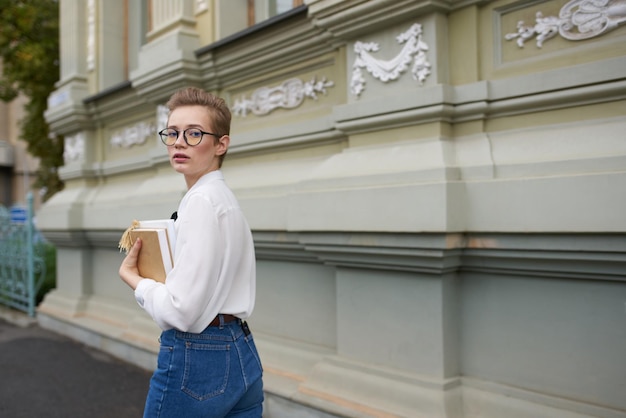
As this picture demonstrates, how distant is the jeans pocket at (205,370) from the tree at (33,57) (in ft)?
30.9

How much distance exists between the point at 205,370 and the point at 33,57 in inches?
376

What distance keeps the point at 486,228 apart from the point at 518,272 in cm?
27

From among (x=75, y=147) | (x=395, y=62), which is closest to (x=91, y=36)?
(x=75, y=147)

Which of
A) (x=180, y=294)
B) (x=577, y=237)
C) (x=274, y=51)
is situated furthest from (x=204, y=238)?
(x=274, y=51)

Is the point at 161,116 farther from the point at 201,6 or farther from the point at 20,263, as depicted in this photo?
the point at 20,263

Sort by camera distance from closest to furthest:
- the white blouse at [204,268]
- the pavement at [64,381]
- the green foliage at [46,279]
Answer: the white blouse at [204,268] < the pavement at [64,381] < the green foliage at [46,279]

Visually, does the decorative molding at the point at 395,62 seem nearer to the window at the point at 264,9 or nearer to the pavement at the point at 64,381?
the window at the point at 264,9

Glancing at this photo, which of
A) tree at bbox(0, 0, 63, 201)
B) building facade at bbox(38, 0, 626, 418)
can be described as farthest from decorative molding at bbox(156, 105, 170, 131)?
tree at bbox(0, 0, 63, 201)

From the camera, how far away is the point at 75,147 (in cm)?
733

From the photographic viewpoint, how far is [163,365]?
1.92 meters

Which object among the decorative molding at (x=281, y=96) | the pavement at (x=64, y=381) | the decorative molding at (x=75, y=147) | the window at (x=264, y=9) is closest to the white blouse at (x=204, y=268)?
the decorative molding at (x=281, y=96)

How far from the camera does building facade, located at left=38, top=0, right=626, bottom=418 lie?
103 inches

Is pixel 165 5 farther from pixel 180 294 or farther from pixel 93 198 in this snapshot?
pixel 180 294

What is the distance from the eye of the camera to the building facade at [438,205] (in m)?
2.61
